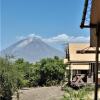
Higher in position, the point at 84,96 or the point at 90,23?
the point at 90,23

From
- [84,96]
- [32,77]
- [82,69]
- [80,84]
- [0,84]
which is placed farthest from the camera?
[82,69]

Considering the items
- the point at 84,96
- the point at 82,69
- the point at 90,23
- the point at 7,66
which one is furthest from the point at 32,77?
the point at 90,23

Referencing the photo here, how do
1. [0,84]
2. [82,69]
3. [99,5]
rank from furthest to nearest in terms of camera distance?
[82,69] < [0,84] < [99,5]

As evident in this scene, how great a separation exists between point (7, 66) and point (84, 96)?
10593mm

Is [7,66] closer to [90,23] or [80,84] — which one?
[80,84]

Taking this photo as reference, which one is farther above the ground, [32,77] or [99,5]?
[99,5]

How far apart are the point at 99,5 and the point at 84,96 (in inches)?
321

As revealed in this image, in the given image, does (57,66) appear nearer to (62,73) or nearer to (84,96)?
(62,73)

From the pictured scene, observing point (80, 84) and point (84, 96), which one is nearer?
point (84, 96)

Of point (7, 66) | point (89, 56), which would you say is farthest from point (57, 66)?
point (7, 66)

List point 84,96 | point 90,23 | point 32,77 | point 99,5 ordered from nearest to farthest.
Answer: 1. point 99,5
2. point 90,23
3. point 84,96
4. point 32,77

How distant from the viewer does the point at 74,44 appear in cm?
4997

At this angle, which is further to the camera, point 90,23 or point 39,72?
point 39,72

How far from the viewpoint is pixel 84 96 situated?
14.9m
